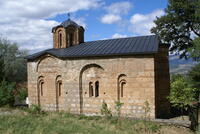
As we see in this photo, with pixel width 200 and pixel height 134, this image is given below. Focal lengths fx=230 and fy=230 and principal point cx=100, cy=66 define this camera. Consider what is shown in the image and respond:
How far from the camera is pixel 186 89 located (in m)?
12.5

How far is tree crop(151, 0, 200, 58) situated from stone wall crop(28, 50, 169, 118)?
8.28 metres

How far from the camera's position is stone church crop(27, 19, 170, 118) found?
529 inches

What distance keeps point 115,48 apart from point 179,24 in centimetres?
899

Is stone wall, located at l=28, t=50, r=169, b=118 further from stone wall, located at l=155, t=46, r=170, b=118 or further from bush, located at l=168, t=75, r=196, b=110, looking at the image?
bush, located at l=168, t=75, r=196, b=110

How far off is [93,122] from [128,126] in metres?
1.81

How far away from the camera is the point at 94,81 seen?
15.0 meters

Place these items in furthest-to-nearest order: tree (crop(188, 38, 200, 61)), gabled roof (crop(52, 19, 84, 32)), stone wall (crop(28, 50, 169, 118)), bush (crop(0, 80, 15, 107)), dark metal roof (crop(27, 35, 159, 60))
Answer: gabled roof (crop(52, 19, 84, 32)) → bush (crop(0, 80, 15, 107)) → tree (crop(188, 38, 200, 61)) → dark metal roof (crop(27, 35, 159, 60)) → stone wall (crop(28, 50, 169, 118))

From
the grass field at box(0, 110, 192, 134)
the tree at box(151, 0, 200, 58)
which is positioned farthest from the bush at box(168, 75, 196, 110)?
the tree at box(151, 0, 200, 58)

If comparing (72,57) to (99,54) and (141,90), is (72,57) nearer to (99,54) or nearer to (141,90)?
(99,54)

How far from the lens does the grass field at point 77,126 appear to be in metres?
10.0

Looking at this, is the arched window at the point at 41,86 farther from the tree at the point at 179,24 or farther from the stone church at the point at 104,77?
the tree at the point at 179,24

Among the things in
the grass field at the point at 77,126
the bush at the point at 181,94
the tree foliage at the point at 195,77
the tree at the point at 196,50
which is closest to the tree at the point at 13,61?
the grass field at the point at 77,126

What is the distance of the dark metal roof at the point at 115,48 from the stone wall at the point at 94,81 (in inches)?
14.6

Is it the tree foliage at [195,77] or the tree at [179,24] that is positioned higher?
the tree at [179,24]
